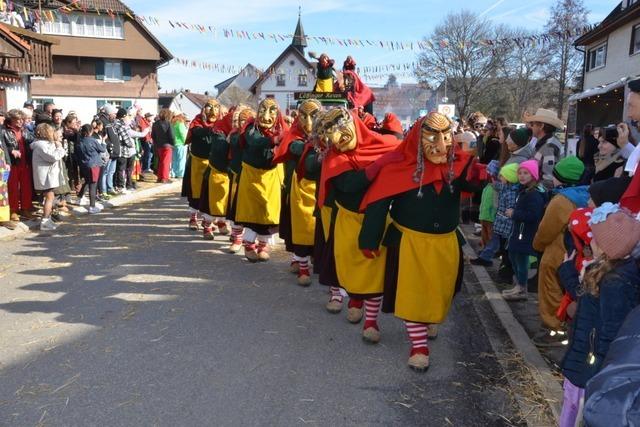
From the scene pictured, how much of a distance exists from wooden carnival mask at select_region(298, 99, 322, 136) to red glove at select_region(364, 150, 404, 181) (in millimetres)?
1751

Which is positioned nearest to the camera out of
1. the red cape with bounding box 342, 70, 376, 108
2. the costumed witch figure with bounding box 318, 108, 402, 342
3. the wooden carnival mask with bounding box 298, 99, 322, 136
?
the costumed witch figure with bounding box 318, 108, 402, 342

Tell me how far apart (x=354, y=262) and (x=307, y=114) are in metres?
2.05

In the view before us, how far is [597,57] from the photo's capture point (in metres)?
27.7

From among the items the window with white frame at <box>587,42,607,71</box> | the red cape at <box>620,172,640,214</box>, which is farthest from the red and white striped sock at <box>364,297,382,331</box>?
the window with white frame at <box>587,42,607,71</box>

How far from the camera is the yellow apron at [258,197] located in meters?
7.02

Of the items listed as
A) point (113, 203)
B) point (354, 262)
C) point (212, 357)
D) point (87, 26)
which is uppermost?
point (87, 26)

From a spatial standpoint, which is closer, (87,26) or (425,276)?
(425,276)

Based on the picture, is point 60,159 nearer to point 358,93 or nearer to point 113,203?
point 113,203

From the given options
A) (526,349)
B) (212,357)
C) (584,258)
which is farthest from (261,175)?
(584,258)

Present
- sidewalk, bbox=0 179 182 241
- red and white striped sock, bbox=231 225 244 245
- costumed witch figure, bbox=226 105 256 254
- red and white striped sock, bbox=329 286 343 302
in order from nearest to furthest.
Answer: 1. red and white striped sock, bbox=329 286 343 302
2. costumed witch figure, bbox=226 105 256 254
3. red and white striped sock, bbox=231 225 244 245
4. sidewalk, bbox=0 179 182 241

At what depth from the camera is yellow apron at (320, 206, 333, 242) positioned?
529 centimetres

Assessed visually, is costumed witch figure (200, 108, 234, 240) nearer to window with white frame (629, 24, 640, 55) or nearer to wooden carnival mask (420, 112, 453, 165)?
wooden carnival mask (420, 112, 453, 165)

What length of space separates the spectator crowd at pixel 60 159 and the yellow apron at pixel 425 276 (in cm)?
689

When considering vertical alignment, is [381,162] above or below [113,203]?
above
